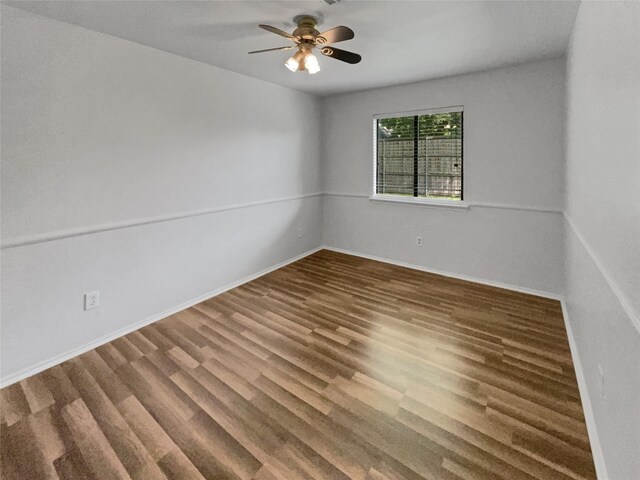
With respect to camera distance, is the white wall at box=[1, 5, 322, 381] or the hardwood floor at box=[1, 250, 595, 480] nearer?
the hardwood floor at box=[1, 250, 595, 480]

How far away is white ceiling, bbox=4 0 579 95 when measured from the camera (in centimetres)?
202

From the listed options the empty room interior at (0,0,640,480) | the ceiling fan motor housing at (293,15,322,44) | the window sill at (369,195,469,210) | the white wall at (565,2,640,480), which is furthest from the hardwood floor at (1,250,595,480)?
the ceiling fan motor housing at (293,15,322,44)

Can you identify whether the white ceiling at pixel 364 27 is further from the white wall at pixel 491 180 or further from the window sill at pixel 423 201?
the window sill at pixel 423 201

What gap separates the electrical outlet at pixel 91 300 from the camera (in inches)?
96.3

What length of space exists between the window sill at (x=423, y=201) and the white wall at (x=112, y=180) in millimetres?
1758

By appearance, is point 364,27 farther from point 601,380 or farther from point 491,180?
point 601,380

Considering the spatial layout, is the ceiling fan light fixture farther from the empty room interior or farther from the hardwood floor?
the hardwood floor

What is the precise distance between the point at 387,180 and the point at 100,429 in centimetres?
407

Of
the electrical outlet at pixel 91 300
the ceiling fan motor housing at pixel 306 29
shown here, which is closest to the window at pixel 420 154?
the ceiling fan motor housing at pixel 306 29

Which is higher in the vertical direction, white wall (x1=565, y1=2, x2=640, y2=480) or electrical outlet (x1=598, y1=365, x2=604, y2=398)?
white wall (x1=565, y1=2, x2=640, y2=480)

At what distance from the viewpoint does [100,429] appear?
1.71 metres

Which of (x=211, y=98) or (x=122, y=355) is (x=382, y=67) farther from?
(x=122, y=355)

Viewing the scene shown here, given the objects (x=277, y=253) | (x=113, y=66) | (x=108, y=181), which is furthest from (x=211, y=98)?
(x=277, y=253)

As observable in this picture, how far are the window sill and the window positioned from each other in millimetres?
Result: 83
